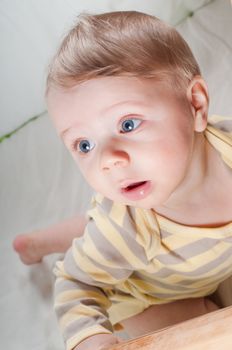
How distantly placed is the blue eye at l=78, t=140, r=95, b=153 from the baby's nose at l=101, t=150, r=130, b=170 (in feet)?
0.08

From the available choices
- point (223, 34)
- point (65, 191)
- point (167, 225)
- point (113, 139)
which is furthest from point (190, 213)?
point (223, 34)

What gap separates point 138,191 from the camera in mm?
572

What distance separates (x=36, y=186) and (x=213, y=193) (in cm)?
50

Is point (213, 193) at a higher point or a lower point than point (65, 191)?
lower

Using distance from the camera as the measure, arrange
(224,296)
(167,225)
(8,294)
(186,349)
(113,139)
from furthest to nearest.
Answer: (8,294) < (224,296) < (167,225) < (113,139) < (186,349)

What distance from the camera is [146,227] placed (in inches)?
26.5

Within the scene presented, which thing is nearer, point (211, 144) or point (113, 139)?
point (113, 139)

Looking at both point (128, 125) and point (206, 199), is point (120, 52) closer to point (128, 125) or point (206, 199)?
point (128, 125)

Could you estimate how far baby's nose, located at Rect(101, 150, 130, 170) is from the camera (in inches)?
21.3

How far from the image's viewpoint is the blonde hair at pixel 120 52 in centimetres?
56

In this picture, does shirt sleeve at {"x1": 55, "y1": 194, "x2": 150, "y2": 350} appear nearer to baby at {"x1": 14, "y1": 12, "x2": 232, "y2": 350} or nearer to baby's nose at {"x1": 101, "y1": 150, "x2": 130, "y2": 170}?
baby at {"x1": 14, "y1": 12, "x2": 232, "y2": 350}

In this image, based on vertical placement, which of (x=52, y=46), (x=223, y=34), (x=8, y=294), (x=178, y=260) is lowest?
(x=178, y=260)

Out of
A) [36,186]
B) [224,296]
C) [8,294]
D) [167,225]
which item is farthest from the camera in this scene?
[36,186]

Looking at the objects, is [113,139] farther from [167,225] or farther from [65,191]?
[65,191]
